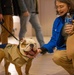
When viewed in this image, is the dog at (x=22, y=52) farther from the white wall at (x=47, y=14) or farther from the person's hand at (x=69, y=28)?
the white wall at (x=47, y=14)

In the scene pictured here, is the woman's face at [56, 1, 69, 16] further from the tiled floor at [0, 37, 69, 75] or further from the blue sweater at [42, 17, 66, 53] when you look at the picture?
the tiled floor at [0, 37, 69, 75]

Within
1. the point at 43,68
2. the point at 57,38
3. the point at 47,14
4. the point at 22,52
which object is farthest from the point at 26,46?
the point at 47,14

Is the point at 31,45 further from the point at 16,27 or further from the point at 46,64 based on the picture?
the point at 16,27

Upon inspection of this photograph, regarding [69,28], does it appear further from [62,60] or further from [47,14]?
[47,14]

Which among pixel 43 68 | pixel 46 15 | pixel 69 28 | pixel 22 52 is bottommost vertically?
pixel 43 68

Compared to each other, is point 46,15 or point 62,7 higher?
point 62,7

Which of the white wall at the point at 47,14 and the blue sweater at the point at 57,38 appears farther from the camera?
the white wall at the point at 47,14

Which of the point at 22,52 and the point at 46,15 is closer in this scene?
the point at 22,52

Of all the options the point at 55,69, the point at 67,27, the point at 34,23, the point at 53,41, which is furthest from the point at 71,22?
the point at 34,23

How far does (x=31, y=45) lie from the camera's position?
2.16 m

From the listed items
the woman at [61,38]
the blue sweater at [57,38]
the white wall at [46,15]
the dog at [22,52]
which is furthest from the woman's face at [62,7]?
the white wall at [46,15]

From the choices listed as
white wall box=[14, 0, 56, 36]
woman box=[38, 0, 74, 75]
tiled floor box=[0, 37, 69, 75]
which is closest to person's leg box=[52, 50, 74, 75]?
woman box=[38, 0, 74, 75]

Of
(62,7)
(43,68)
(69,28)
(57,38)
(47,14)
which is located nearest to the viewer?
(69,28)

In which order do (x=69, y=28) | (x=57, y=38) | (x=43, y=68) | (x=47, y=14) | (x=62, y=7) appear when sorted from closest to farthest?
(x=69, y=28) → (x=62, y=7) → (x=57, y=38) → (x=43, y=68) → (x=47, y=14)
